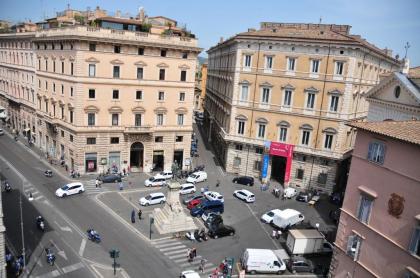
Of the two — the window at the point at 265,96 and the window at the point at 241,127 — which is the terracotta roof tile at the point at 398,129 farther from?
the window at the point at 241,127

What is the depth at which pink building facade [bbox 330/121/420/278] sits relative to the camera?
25.3 meters

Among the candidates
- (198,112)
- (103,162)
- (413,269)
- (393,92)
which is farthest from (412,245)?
(198,112)

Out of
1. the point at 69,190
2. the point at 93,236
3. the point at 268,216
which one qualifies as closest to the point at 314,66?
the point at 268,216

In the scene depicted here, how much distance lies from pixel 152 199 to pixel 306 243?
2007 cm

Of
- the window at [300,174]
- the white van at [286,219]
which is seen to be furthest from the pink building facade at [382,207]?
the window at [300,174]

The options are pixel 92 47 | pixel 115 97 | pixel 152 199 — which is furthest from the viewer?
pixel 115 97

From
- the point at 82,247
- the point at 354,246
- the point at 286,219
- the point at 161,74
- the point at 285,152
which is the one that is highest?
the point at 161,74

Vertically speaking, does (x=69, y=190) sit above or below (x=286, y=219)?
below

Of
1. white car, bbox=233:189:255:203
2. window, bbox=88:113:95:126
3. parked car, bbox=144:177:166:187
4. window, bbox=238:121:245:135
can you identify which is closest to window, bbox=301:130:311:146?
window, bbox=238:121:245:135

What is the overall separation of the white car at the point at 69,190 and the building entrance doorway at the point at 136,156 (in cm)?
1172

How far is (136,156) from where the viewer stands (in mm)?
60438

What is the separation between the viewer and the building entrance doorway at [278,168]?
60.3 metres

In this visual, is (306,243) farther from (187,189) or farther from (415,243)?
(187,189)

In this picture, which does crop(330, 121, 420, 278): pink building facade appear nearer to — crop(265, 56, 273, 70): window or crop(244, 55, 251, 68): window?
crop(265, 56, 273, 70): window
